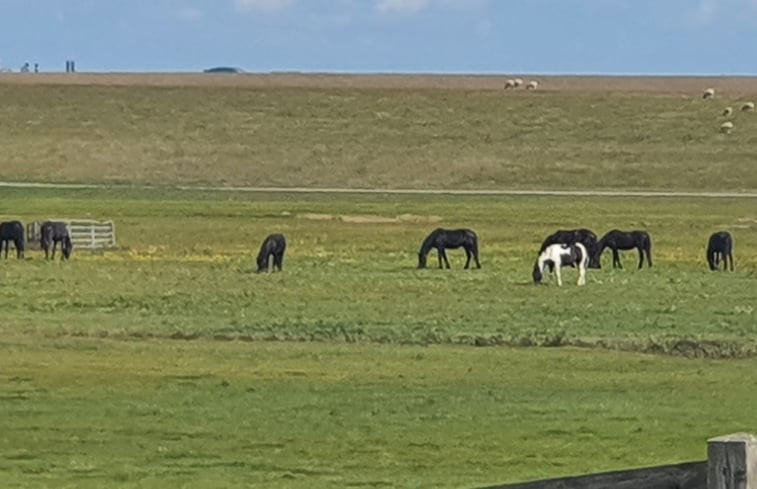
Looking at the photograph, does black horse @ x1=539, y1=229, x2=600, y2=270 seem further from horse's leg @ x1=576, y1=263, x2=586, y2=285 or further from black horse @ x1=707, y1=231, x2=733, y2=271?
horse's leg @ x1=576, y1=263, x2=586, y2=285

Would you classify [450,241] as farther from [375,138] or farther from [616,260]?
[375,138]

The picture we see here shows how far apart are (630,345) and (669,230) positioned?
2994 centimetres

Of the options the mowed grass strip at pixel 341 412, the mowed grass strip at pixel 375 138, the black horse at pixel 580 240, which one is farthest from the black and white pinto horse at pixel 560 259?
the mowed grass strip at pixel 375 138

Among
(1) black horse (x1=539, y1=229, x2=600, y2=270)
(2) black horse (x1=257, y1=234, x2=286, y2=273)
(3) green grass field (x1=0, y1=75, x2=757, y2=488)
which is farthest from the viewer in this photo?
(1) black horse (x1=539, y1=229, x2=600, y2=270)

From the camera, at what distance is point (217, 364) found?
75.2ft

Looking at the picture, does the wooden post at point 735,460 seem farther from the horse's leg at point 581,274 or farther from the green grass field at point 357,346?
the horse's leg at point 581,274

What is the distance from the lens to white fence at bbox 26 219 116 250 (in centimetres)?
4644

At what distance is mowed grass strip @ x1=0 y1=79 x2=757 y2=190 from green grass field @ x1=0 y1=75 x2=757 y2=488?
940 centimetres

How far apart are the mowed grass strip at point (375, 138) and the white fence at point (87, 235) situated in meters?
34.5

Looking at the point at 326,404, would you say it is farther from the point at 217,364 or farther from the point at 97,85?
the point at 97,85

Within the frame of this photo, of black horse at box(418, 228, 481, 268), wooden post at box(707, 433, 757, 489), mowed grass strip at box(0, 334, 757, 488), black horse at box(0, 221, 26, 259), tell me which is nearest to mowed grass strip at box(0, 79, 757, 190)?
black horse at box(0, 221, 26, 259)

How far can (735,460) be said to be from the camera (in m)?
5.56

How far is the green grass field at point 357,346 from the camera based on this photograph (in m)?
15.5

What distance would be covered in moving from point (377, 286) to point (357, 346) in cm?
965
